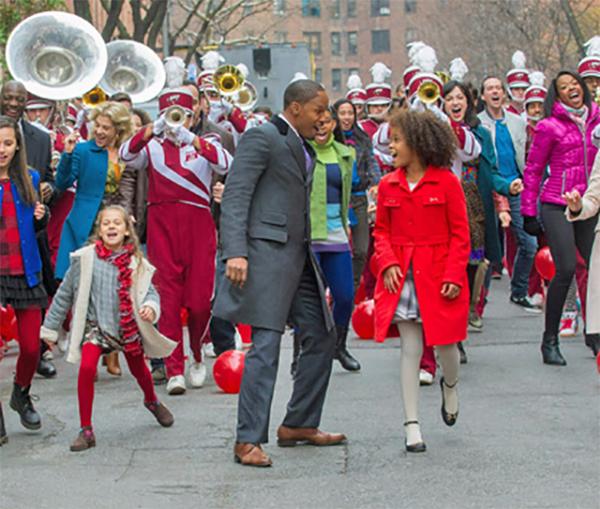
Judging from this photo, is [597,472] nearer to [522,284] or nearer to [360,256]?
[360,256]

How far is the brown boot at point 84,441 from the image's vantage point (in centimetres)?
842

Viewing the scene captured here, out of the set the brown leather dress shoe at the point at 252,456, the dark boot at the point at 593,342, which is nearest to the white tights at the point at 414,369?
the brown leather dress shoe at the point at 252,456

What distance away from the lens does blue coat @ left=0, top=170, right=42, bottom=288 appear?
356 inches

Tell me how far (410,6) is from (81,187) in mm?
95356

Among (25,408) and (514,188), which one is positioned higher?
(514,188)

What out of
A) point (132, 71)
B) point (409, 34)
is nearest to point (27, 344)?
point (132, 71)

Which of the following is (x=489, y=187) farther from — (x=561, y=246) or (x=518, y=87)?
(x=518, y=87)

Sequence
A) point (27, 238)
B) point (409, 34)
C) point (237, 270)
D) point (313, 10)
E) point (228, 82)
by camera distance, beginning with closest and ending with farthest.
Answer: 1. point (237, 270)
2. point (27, 238)
3. point (228, 82)
4. point (409, 34)
5. point (313, 10)

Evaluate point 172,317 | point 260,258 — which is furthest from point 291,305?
point 172,317

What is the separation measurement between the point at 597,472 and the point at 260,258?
195 centimetres

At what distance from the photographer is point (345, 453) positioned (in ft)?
26.8

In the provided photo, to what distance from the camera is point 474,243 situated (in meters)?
11.4

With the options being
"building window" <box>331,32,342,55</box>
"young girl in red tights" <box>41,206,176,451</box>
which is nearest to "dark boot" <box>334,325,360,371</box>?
"young girl in red tights" <box>41,206,176,451</box>

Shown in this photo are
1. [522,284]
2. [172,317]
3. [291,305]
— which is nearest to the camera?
[291,305]
